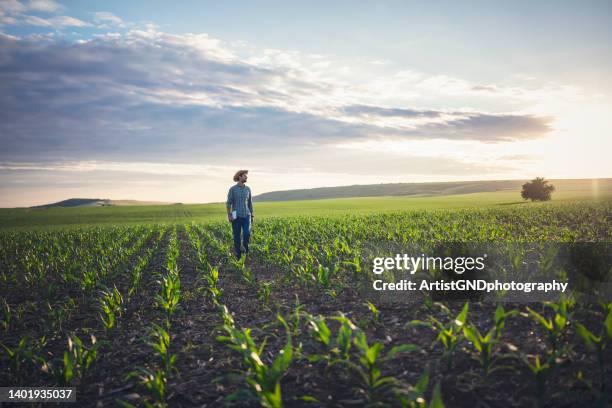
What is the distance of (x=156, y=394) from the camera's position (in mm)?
3883

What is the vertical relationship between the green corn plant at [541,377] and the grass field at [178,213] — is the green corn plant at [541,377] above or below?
below

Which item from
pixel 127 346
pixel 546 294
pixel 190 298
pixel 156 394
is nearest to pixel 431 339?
pixel 546 294

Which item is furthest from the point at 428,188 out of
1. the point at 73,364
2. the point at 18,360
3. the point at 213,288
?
the point at 73,364

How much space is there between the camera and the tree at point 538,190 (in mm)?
66438

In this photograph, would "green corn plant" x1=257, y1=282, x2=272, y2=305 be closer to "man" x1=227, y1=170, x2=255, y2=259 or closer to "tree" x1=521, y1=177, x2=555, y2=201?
"man" x1=227, y1=170, x2=255, y2=259

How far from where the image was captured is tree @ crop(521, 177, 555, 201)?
6644 centimetres

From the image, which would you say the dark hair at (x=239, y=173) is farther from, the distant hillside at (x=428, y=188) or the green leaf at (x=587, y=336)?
the distant hillside at (x=428, y=188)

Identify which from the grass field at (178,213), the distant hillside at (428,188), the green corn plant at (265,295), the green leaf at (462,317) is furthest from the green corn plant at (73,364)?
the distant hillside at (428,188)

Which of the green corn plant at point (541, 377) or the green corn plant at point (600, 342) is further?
the green corn plant at point (600, 342)

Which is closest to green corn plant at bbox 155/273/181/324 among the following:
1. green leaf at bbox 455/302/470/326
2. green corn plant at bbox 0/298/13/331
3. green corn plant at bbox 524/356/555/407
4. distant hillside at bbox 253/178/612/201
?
green corn plant at bbox 0/298/13/331

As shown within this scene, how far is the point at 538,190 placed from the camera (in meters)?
66.9

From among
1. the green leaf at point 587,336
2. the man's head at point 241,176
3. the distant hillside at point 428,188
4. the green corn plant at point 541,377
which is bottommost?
the green corn plant at point 541,377

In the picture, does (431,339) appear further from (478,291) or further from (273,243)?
(273,243)

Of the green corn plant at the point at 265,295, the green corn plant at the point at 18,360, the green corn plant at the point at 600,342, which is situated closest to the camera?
the green corn plant at the point at 600,342
